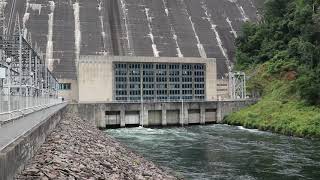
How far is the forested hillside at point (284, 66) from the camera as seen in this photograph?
43.9 m

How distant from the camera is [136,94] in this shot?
61.9 meters

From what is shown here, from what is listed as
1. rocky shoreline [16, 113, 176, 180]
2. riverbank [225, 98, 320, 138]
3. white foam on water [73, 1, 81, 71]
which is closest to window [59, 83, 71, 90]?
white foam on water [73, 1, 81, 71]

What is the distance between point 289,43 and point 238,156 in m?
40.1

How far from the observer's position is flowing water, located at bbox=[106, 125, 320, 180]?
20734mm

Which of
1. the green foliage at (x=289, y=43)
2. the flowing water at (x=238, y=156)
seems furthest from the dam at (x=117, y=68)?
the green foliage at (x=289, y=43)

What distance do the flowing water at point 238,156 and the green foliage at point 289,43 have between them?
11059 millimetres

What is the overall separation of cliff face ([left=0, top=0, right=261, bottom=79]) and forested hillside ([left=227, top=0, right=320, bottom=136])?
634cm

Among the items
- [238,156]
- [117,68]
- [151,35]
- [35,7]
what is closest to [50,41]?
[35,7]

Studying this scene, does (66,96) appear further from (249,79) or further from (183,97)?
(249,79)

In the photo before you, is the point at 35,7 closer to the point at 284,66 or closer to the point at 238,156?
the point at 284,66

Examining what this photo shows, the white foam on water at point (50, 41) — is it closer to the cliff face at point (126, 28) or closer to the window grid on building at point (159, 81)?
the cliff face at point (126, 28)

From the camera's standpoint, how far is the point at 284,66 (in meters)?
60.9

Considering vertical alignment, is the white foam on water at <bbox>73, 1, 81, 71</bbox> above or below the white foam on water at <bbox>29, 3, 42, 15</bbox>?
below

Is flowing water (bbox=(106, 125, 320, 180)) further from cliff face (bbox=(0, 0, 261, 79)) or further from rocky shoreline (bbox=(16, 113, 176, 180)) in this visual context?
cliff face (bbox=(0, 0, 261, 79))
